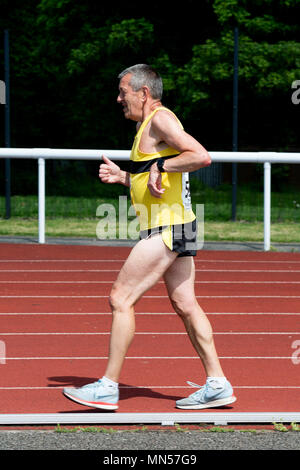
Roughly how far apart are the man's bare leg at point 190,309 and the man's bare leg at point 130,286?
172 mm

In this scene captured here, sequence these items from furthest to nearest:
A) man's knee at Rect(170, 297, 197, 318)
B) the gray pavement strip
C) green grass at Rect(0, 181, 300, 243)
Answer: green grass at Rect(0, 181, 300, 243), man's knee at Rect(170, 297, 197, 318), the gray pavement strip

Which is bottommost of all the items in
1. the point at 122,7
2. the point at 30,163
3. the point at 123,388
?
the point at 123,388

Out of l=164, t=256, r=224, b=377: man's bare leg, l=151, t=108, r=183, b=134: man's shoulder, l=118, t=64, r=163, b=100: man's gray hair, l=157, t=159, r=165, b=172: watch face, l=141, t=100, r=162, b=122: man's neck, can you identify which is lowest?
l=164, t=256, r=224, b=377: man's bare leg

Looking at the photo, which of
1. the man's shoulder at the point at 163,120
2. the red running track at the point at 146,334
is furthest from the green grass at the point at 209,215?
the man's shoulder at the point at 163,120

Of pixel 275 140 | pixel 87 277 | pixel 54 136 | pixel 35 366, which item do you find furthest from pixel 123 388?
pixel 54 136

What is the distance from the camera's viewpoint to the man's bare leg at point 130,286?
564 centimetres

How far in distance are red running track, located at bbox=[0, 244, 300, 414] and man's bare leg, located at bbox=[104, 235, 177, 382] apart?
356mm

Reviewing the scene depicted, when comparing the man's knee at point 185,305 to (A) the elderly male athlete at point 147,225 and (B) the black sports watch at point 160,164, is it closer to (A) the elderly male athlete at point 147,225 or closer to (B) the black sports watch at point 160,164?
(A) the elderly male athlete at point 147,225

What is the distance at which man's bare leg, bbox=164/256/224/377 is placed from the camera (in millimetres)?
5797

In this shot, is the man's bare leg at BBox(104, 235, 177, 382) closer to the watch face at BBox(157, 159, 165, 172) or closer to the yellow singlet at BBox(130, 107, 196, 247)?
the yellow singlet at BBox(130, 107, 196, 247)

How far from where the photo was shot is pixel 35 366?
271 inches

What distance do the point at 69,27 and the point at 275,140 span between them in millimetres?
7019

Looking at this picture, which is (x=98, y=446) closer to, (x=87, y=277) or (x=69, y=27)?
(x=87, y=277)

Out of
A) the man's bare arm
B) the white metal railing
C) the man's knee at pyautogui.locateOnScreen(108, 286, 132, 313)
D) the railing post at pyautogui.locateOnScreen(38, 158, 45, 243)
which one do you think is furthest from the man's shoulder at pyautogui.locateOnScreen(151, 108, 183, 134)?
the railing post at pyautogui.locateOnScreen(38, 158, 45, 243)
